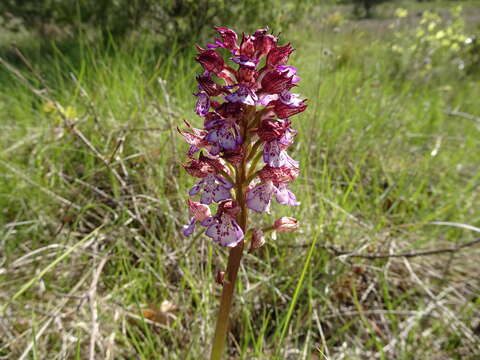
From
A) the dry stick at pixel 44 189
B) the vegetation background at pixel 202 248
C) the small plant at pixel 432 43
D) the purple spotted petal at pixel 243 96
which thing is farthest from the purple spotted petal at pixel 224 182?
the small plant at pixel 432 43

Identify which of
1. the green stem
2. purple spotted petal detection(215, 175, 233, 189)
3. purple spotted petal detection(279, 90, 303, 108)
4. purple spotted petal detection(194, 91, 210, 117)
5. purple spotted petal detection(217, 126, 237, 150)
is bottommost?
the green stem

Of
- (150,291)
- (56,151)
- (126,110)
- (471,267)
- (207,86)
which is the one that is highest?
(207,86)

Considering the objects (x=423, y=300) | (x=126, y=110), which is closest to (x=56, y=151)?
(x=126, y=110)

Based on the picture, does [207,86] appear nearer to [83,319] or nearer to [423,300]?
[83,319]

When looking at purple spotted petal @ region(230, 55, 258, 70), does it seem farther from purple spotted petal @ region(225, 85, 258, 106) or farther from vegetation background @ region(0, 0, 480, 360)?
vegetation background @ region(0, 0, 480, 360)

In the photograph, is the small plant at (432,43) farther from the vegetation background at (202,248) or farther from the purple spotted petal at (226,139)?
the purple spotted petal at (226,139)

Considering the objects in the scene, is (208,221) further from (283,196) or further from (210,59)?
(210,59)

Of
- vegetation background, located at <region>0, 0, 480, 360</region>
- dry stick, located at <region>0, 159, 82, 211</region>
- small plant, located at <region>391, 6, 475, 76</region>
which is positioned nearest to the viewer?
vegetation background, located at <region>0, 0, 480, 360</region>

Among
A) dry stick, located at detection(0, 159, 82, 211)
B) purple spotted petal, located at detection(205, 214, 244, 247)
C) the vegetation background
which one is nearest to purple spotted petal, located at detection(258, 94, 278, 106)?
purple spotted petal, located at detection(205, 214, 244, 247)
